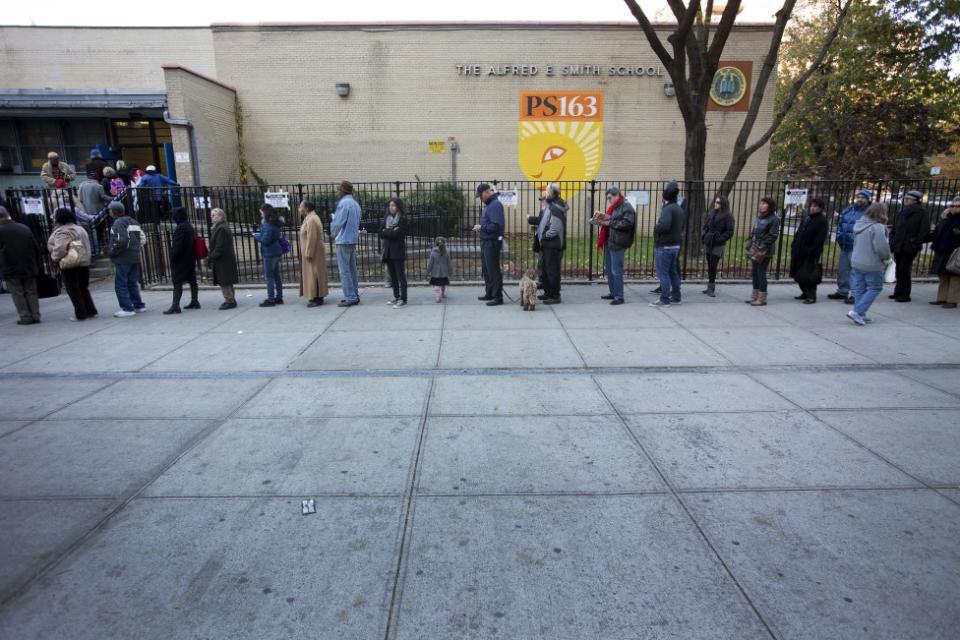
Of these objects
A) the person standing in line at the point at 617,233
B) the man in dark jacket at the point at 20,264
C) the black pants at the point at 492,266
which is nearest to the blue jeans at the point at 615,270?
the person standing in line at the point at 617,233

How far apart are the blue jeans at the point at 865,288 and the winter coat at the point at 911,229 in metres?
1.99

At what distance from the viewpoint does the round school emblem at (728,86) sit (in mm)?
19984

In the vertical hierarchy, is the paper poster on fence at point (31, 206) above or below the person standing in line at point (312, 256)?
above

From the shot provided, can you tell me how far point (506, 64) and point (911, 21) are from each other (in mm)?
12174

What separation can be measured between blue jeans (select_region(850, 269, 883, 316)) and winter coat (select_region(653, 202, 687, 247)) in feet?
7.92

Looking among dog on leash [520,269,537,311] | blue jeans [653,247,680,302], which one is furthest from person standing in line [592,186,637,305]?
dog on leash [520,269,537,311]

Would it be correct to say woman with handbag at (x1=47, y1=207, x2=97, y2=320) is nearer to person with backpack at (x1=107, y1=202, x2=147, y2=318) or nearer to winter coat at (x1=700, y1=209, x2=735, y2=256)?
person with backpack at (x1=107, y1=202, x2=147, y2=318)

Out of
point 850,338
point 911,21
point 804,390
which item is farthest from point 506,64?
point 804,390

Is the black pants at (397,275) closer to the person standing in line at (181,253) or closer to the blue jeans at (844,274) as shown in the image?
the person standing in line at (181,253)

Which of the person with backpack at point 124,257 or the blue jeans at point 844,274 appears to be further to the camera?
the blue jeans at point 844,274

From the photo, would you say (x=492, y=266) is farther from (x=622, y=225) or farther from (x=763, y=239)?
(x=763, y=239)

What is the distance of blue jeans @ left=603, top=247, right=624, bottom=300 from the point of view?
9445 millimetres

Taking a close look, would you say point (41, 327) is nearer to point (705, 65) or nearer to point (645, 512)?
point (645, 512)

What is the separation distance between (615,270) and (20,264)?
348 inches
